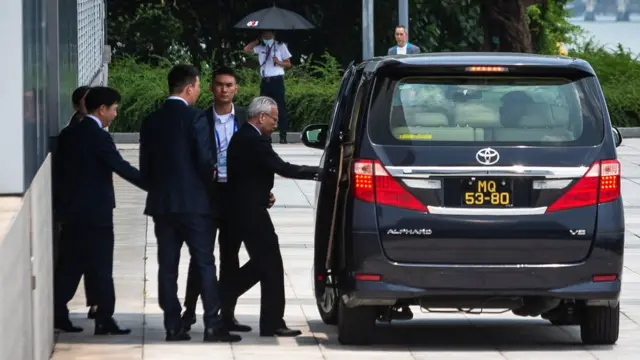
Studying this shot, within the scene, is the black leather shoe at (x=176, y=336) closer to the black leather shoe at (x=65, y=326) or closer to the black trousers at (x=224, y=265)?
the black trousers at (x=224, y=265)

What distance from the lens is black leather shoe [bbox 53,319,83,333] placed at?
1074 cm

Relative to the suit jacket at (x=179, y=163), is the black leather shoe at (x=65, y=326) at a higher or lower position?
lower

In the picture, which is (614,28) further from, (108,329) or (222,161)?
(108,329)

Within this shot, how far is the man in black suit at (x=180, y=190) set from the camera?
10203mm

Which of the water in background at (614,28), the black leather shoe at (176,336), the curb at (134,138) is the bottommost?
the water in background at (614,28)

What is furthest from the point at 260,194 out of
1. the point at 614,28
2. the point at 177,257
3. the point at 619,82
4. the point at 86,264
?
the point at 614,28

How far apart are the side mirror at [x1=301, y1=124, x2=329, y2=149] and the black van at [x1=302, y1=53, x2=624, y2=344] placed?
1.21 m

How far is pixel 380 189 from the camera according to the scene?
31.8 ft

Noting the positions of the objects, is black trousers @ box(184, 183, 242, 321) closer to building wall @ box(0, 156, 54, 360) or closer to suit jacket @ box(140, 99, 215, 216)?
suit jacket @ box(140, 99, 215, 216)

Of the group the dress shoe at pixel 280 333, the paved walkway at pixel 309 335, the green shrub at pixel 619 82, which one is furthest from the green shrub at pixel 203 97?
the dress shoe at pixel 280 333

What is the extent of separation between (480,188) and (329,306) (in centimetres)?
159

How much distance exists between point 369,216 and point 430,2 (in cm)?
2879

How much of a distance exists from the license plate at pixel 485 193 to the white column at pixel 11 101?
8.84ft

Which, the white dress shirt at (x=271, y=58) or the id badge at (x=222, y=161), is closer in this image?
the id badge at (x=222, y=161)
